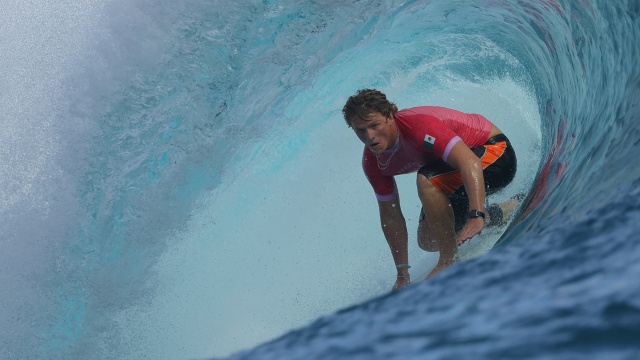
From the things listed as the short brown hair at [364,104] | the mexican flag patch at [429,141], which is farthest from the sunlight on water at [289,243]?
the short brown hair at [364,104]

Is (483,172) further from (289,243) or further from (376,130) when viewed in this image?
(289,243)

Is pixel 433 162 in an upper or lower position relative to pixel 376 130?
lower

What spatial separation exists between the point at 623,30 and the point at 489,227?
1.40 m

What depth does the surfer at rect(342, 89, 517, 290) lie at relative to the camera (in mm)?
3240

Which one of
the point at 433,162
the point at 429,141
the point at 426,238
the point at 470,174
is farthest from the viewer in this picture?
the point at 426,238

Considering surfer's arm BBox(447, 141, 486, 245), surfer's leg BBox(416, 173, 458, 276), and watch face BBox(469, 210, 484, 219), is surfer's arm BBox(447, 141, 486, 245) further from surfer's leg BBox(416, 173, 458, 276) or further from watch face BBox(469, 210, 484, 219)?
surfer's leg BBox(416, 173, 458, 276)

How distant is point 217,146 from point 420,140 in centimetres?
414

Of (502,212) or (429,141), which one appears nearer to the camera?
(429,141)

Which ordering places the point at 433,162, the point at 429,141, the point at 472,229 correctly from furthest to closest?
the point at 433,162
the point at 429,141
the point at 472,229

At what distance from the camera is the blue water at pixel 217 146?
5.63 m

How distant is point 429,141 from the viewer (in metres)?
3.36

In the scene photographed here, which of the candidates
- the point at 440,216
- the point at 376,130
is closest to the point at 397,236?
the point at 440,216

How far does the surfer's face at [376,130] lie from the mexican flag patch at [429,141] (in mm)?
171

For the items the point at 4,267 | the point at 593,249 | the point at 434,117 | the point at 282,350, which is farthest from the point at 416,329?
the point at 4,267
